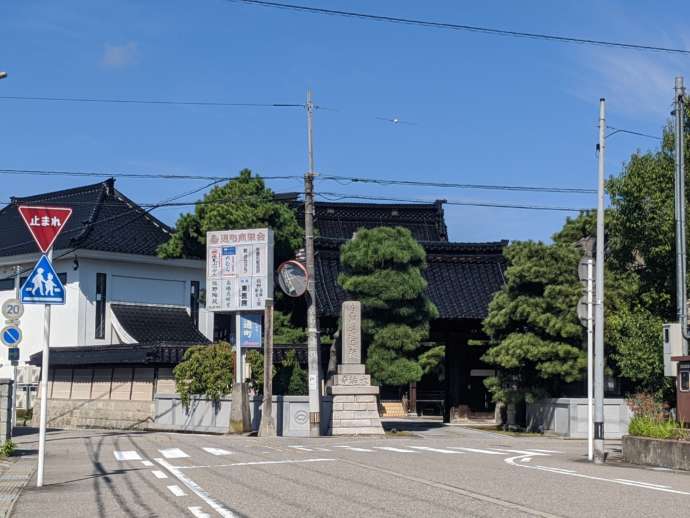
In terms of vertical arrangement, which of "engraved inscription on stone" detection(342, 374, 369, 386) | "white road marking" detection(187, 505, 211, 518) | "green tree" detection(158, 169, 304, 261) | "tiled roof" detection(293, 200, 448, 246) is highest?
"tiled roof" detection(293, 200, 448, 246)

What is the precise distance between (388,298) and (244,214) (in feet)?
24.1

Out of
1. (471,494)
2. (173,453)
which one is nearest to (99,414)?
(173,453)

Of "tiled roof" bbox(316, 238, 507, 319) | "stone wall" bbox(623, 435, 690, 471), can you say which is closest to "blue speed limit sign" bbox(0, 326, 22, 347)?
"tiled roof" bbox(316, 238, 507, 319)

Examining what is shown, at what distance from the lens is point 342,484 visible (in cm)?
1330

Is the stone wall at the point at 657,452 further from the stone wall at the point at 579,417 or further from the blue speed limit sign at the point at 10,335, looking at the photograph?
the blue speed limit sign at the point at 10,335

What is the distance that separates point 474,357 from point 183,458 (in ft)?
85.7

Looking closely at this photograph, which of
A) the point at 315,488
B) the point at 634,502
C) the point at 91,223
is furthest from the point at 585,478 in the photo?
the point at 91,223

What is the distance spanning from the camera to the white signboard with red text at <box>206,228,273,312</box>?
2947 cm

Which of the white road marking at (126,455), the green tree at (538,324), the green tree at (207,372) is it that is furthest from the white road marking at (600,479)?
the green tree at (207,372)

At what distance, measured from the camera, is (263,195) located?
123ft

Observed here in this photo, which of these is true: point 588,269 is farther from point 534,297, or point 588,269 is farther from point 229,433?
point 229,433

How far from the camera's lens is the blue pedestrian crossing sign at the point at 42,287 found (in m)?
13.6

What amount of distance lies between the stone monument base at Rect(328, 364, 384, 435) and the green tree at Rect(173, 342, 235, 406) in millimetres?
4114

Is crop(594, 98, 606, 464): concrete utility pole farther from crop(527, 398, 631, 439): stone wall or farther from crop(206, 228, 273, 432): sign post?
crop(206, 228, 273, 432): sign post
